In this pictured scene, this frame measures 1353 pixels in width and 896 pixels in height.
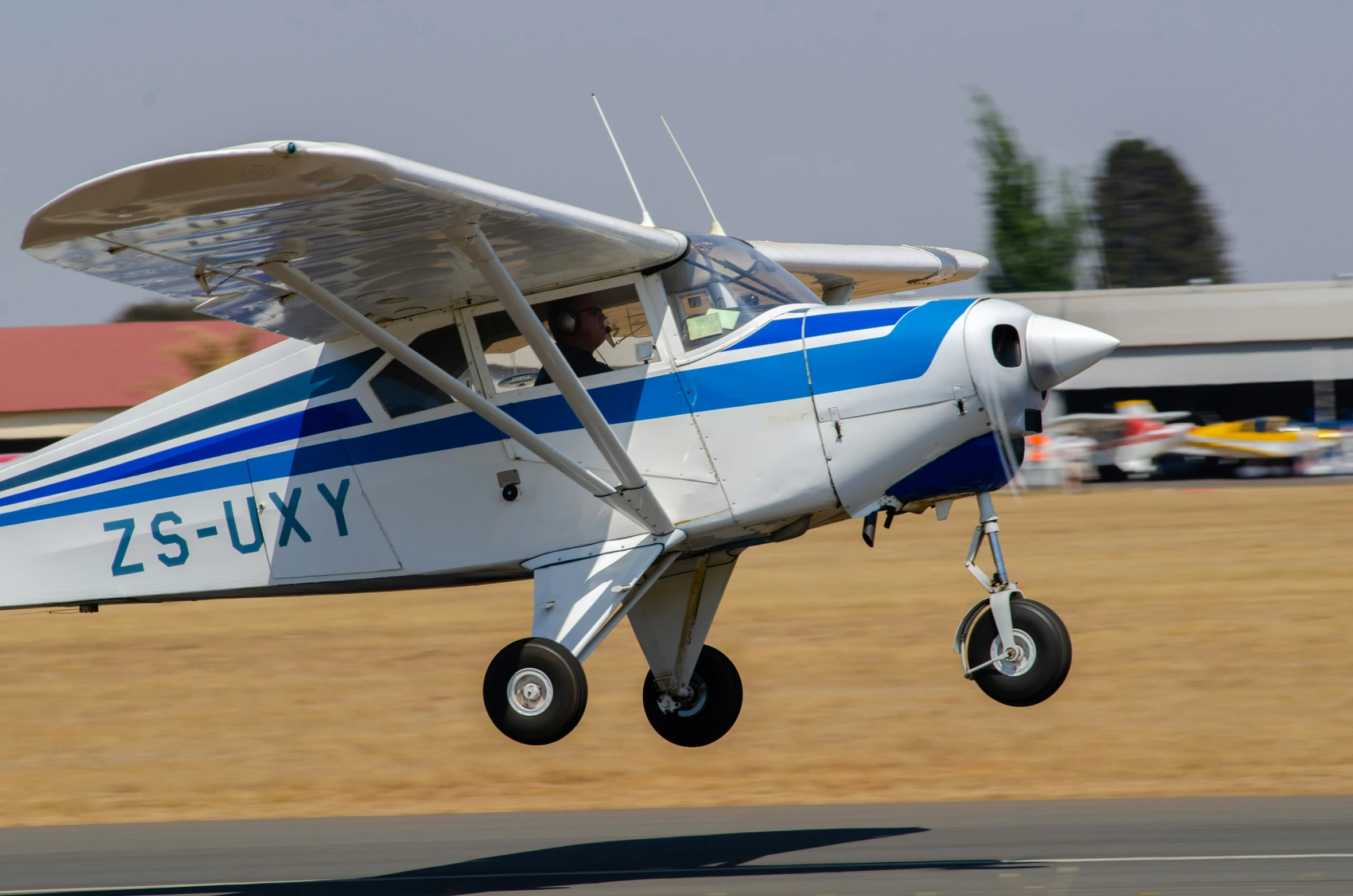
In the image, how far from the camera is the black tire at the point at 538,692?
779 cm

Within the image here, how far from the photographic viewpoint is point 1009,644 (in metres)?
7.96

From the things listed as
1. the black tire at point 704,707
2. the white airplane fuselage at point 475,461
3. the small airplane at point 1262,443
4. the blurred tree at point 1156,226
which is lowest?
the blurred tree at point 1156,226

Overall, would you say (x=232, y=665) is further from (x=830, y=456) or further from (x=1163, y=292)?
(x=1163, y=292)

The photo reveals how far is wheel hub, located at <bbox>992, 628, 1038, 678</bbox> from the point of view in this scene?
26.0 ft

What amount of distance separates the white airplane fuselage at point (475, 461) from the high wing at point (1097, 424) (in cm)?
3329

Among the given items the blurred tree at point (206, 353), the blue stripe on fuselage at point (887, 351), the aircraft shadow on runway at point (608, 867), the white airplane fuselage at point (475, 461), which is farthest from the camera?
the blurred tree at point (206, 353)

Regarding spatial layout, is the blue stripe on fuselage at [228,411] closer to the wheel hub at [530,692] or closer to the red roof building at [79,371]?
the wheel hub at [530,692]

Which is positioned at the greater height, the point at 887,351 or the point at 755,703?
the point at 887,351

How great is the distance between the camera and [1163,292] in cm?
4644

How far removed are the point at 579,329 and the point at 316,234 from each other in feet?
5.58

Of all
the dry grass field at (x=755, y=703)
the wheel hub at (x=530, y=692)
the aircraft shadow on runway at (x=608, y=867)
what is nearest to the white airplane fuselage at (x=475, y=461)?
the wheel hub at (x=530, y=692)

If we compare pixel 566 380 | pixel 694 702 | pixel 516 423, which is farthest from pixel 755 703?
pixel 566 380

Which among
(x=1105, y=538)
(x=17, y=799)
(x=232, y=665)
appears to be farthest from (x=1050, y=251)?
(x=17, y=799)

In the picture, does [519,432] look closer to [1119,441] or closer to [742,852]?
[742,852]
